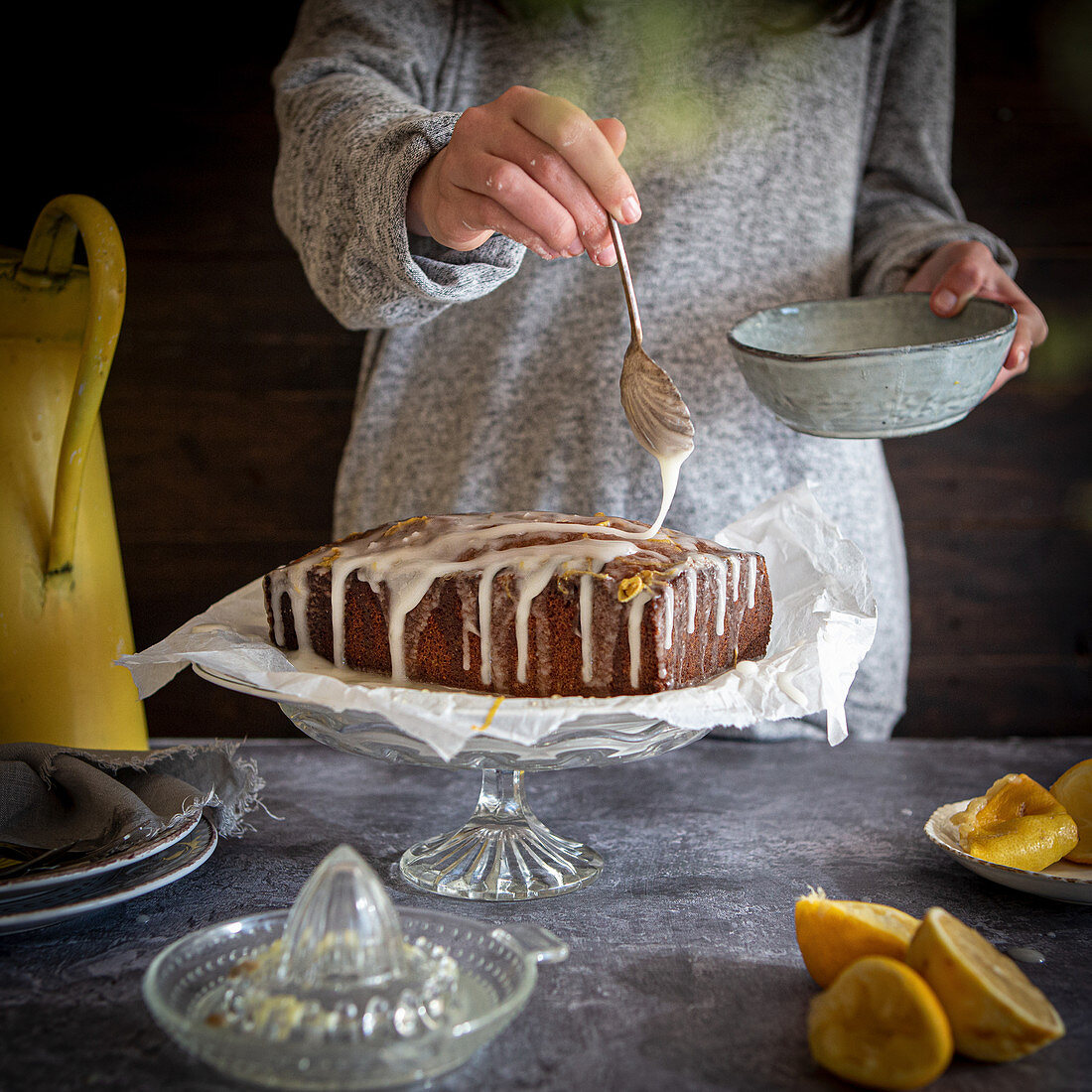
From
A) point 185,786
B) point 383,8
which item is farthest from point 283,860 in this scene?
point 383,8

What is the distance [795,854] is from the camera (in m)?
0.78

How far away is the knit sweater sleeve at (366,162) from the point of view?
913 mm

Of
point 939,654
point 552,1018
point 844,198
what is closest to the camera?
point 552,1018

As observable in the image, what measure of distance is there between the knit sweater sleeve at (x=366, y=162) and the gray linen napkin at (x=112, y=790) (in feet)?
1.55

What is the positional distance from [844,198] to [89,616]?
1.06m

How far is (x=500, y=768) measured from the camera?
0.71 metres

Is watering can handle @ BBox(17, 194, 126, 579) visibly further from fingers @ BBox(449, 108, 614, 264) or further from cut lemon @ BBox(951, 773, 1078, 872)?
cut lemon @ BBox(951, 773, 1078, 872)

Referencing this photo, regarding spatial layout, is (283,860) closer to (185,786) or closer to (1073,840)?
(185,786)

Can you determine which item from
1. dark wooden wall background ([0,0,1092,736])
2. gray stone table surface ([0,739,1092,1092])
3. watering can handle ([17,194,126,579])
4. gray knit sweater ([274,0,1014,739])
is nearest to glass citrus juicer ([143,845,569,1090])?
gray stone table surface ([0,739,1092,1092])

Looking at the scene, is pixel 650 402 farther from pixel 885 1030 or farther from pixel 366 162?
pixel 885 1030

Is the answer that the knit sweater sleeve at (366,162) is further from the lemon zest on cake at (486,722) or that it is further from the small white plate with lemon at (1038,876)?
the small white plate with lemon at (1038,876)

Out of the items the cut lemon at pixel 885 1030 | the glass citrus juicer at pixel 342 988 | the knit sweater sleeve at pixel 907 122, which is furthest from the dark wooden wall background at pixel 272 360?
the cut lemon at pixel 885 1030

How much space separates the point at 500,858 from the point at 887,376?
1.74 feet

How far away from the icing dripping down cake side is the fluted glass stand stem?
10cm
